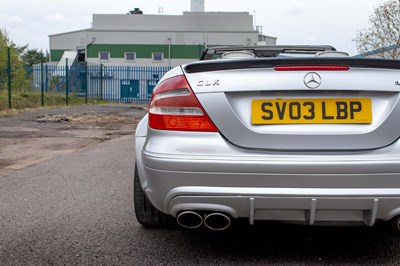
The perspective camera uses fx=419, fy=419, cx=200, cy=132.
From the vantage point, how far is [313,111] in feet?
7.32

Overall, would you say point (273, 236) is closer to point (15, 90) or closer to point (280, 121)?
point (280, 121)

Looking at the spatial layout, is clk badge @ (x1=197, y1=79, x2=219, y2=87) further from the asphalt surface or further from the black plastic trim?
the asphalt surface

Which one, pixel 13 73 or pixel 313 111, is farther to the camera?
pixel 13 73

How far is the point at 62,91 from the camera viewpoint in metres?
21.4

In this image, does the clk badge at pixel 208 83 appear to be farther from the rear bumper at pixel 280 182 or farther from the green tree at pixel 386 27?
the green tree at pixel 386 27

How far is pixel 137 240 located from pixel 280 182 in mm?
1263

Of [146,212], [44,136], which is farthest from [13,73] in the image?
[146,212]

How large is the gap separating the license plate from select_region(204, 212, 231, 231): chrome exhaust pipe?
0.54 m

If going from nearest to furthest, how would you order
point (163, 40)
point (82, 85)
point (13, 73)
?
point (13, 73), point (82, 85), point (163, 40)

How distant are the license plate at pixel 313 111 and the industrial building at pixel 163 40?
35688mm

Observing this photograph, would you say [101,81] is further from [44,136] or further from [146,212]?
[146,212]

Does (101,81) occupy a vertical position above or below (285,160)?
above

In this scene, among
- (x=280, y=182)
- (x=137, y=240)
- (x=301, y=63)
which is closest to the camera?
(x=280, y=182)

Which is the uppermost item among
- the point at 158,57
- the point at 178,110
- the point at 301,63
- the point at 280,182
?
the point at 158,57
